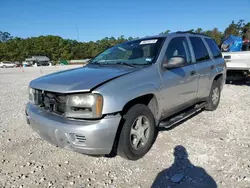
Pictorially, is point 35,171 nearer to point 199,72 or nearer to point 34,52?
point 199,72

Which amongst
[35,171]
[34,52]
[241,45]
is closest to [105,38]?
[34,52]

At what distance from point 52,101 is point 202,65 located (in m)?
3.12

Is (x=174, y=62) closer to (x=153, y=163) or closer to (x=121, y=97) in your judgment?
(x=121, y=97)

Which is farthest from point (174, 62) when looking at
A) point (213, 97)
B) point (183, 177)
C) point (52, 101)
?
point (213, 97)

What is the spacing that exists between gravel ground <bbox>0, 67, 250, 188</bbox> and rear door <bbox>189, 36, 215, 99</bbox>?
835mm

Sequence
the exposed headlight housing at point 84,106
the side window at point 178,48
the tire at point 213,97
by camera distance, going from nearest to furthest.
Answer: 1. the exposed headlight housing at point 84,106
2. the side window at point 178,48
3. the tire at point 213,97

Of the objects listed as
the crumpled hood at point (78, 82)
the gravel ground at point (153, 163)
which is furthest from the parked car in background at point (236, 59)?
the crumpled hood at point (78, 82)

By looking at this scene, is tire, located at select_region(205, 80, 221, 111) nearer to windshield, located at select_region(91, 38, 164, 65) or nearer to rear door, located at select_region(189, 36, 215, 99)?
rear door, located at select_region(189, 36, 215, 99)

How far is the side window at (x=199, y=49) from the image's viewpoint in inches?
174

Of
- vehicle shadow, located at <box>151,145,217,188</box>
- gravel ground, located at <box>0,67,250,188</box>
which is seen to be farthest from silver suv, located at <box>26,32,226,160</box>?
vehicle shadow, located at <box>151,145,217,188</box>

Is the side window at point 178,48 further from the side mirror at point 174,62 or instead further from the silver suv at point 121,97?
the side mirror at point 174,62

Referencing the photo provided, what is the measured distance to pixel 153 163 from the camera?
3031 mm

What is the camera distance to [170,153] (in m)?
3.29

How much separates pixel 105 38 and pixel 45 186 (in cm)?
10446
